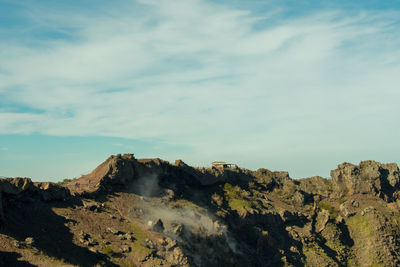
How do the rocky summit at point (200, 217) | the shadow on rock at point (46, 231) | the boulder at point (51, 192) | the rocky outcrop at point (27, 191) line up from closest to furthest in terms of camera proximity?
the shadow on rock at point (46, 231) < the rocky outcrop at point (27, 191) < the rocky summit at point (200, 217) < the boulder at point (51, 192)

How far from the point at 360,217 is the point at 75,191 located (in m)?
67.5

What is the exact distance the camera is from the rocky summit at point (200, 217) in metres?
43.3

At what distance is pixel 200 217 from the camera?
60844mm

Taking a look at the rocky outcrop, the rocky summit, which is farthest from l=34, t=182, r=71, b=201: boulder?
the rocky summit

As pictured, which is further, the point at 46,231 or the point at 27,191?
the point at 27,191

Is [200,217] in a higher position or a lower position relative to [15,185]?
lower

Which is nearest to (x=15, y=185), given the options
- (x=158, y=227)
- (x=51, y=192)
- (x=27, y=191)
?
(x=27, y=191)

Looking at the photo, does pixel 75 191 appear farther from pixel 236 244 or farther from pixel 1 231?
pixel 236 244

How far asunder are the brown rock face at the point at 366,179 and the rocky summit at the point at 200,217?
26 centimetres

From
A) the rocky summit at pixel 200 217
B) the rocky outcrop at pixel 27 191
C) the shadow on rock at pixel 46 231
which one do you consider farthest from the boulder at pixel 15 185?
the shadow on rock at pixel 46 231

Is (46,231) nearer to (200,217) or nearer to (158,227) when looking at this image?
(158,227)

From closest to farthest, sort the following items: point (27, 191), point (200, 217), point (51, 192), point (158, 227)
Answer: point (27, 191) → point (51, 192) → point (158, 227) → point (200, 217)

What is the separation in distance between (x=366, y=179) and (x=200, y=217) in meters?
52.9

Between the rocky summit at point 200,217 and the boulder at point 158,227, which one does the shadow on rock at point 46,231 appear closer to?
the rocky summit at point 200,217
